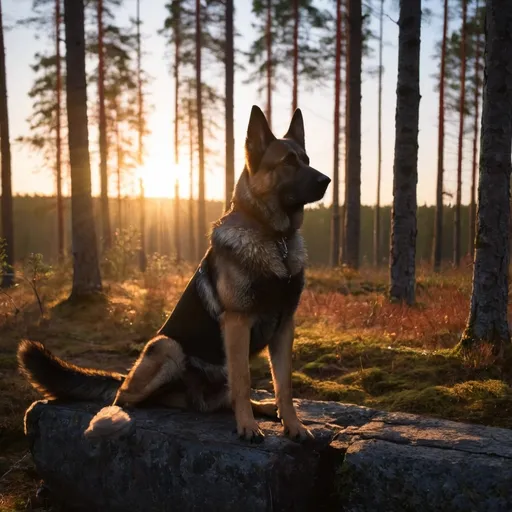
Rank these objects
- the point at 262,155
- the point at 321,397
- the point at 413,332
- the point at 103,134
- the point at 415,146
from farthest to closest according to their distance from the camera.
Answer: the point at 103,134 → the point at 415,146 → the point at 413,332 → the point at 321,397 → the point at 262,155


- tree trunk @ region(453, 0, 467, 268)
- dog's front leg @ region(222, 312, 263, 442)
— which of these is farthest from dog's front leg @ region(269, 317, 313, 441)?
tree trunk @ region(453, 0, 467, 268)

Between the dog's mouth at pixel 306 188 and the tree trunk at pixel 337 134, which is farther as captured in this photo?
the tree trunk at pixel 337 134

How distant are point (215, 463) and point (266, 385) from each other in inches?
108

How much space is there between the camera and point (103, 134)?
21.8 metres

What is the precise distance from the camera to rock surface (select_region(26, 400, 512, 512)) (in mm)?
2832

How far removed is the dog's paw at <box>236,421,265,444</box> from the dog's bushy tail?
4.80 feet

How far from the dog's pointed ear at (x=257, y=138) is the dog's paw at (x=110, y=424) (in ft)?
6.71

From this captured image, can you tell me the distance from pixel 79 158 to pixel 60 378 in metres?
7.95

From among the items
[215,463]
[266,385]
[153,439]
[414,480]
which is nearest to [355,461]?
[414,480]

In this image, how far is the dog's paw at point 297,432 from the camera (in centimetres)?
328

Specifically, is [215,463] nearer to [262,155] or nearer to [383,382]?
[262,155]

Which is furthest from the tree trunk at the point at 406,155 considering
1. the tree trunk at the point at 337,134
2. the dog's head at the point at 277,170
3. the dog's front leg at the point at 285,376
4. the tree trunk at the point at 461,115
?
the tree trunk at the point at 461,115

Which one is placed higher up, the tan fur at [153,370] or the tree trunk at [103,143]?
the tree trunk at [103,143]

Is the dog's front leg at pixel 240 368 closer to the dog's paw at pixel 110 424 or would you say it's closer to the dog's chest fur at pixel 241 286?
the dog's chest fur at pixel 241 286
